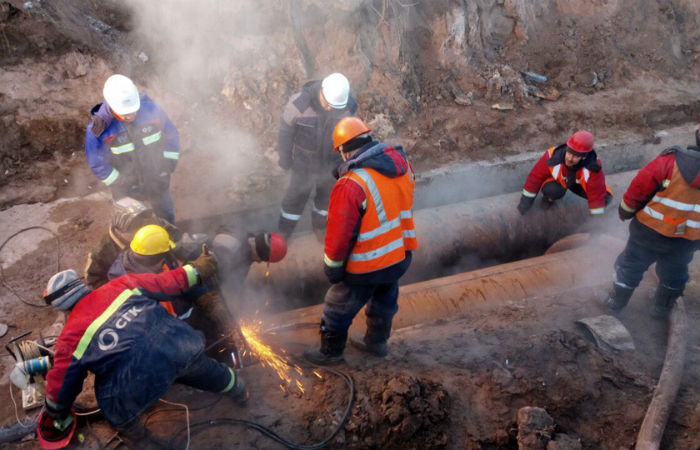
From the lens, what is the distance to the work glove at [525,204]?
554cm

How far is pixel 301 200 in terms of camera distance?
5301mm

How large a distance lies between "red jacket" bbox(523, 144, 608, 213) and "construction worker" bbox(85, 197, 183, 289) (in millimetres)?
3919

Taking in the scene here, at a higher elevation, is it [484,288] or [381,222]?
[381,222]

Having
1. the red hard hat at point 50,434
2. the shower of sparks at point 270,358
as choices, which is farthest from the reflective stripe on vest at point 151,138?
the red hard hat at point 50,434

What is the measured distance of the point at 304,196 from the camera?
5273mm

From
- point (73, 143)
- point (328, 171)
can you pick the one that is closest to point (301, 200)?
point (328, 171)

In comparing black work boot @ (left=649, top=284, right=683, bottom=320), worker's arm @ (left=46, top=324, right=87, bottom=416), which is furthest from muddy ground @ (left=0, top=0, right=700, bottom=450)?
worker's arm @ (left=46, top=324, right=87, bottom=416)

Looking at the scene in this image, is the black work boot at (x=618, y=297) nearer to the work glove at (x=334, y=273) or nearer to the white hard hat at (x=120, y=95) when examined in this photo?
the work glove at (x=334, y=273)

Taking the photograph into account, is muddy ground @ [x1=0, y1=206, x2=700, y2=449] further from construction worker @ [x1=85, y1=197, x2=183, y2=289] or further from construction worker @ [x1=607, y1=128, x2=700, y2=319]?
construction worker @ [x1=85, y1=197, x2=183, y2=289]

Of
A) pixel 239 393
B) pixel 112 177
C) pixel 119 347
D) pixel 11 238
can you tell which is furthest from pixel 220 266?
pixel 11 238

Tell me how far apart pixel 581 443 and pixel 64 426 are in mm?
3519

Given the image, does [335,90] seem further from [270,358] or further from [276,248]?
[270,358]

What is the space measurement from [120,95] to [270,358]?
9.35 ft

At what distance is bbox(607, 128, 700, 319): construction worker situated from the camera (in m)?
3.67
